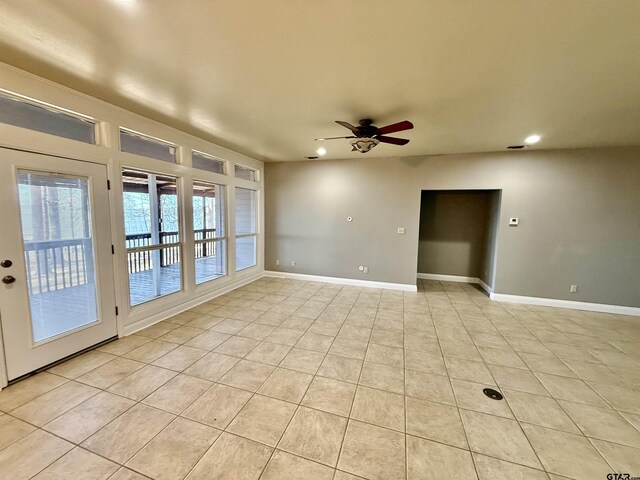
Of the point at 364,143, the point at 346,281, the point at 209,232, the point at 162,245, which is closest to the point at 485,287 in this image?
the point at 346,281

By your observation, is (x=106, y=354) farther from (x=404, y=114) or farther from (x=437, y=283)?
(x=437, y=283)

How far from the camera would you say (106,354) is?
9.27ft

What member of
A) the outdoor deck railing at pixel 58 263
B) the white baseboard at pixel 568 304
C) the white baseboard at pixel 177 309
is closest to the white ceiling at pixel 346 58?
the outdoor deck railing at pixel 58 263

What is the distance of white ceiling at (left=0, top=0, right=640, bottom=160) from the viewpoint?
1.56 m

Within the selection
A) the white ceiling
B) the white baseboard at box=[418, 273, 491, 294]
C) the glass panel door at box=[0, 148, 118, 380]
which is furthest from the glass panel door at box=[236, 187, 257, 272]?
the white baseboard at box=[418, 273, 491, 294]

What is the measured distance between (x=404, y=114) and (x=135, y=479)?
3.93m

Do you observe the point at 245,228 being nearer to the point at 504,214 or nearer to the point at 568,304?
→ the point at 504,214

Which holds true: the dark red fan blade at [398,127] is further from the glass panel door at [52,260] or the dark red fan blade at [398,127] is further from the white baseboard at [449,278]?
the white baseboard at [449,278]

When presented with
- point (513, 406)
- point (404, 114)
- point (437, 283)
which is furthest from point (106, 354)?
point (437, 283)

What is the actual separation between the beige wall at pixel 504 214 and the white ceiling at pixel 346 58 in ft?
4.27

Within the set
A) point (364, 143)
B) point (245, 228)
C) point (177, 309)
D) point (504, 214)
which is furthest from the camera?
point (245, 228)

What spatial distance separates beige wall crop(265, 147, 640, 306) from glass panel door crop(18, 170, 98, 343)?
3773mm

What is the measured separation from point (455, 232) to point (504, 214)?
1328 mm

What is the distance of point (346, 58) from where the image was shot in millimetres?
2029
